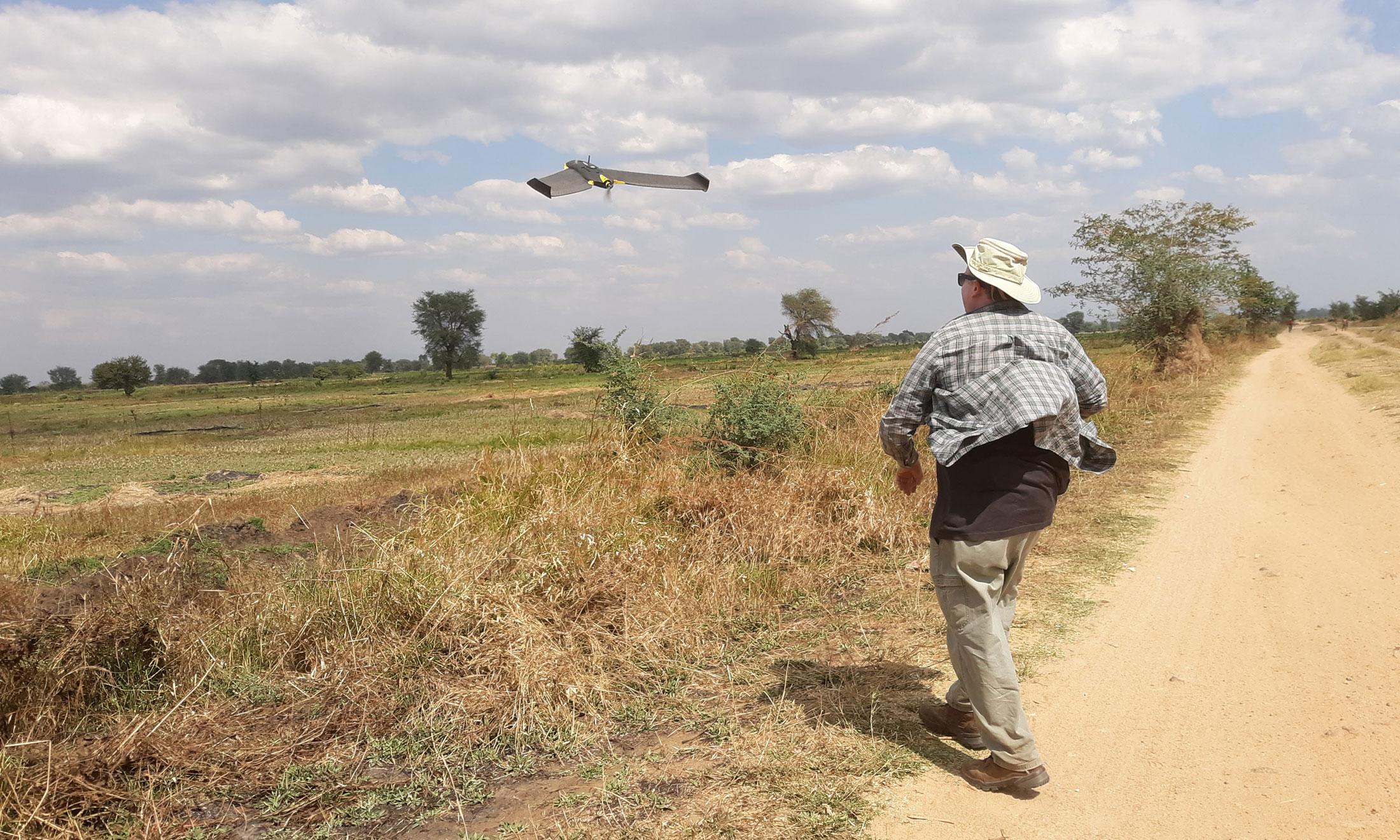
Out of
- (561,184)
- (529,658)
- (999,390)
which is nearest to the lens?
(999,390)

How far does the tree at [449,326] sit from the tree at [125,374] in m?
25.1

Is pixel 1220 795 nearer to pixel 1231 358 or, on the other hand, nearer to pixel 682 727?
pixel 682 727

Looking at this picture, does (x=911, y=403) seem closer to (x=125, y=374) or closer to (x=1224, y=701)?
(x=1224, y=701)

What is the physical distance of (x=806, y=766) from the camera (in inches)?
142

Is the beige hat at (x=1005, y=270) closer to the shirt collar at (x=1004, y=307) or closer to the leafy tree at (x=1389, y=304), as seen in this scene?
the shirt collar at (x=1004, y=307)

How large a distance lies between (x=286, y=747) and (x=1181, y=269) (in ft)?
92.0

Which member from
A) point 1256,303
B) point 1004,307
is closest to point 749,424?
point 1004,307

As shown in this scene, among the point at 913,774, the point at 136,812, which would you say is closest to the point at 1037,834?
the point at 913,774

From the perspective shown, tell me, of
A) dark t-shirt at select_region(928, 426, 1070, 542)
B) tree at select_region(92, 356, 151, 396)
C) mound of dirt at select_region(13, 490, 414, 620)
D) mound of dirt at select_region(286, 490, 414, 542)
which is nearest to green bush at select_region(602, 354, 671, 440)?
mound of dirt at select_region(286, 490, 414, 542)

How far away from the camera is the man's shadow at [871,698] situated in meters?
3.88

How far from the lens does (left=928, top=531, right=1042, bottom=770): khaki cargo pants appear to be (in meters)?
3.42

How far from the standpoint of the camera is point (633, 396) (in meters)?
9.16

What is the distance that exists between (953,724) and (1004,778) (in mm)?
492

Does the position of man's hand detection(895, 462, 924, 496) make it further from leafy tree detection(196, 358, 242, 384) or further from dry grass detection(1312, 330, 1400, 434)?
leafy tree detection(196, 358, 242, 384)
